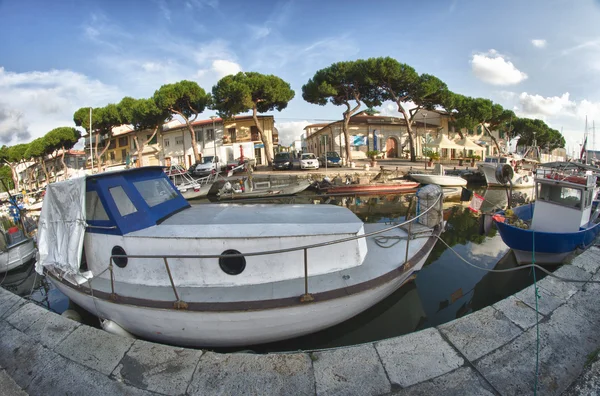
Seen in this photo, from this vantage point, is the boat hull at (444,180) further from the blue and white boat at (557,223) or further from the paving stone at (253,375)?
the paving stone at (253,375)

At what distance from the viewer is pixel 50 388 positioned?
2664 mm

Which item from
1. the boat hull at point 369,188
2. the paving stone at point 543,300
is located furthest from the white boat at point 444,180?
the paving stone at point 543,300

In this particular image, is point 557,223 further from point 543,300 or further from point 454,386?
point 454,386

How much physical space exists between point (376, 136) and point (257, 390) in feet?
116

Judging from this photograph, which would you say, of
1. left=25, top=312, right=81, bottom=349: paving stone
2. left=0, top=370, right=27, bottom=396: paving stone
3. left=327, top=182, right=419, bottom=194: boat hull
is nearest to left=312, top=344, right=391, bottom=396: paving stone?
left=0, top=370, right=27, bottom=396: paving stone

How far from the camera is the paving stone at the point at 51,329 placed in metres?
3.34

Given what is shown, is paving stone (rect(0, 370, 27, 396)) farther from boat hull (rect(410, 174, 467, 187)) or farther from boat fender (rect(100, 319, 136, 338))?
boat hull (rect(410, 174, 467, 187))

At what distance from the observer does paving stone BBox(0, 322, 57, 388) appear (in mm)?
2887

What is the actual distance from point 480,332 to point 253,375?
2.48 metres

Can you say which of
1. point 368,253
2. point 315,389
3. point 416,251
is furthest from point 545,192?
point 315,389

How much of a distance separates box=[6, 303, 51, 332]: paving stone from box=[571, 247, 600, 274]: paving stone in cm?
825

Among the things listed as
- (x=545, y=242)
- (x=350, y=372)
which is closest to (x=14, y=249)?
(x=350, y=372)

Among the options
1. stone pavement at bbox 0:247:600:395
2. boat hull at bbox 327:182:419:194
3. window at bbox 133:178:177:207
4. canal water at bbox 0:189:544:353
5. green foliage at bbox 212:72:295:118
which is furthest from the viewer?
green foliage at bbox 212:72:295:118

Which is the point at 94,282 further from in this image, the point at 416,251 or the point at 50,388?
the point at 416,251
